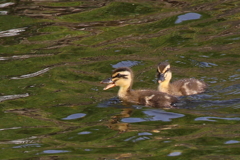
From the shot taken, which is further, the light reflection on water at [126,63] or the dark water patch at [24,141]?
the light reflection on water at [126,63]

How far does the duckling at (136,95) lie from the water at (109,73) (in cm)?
13

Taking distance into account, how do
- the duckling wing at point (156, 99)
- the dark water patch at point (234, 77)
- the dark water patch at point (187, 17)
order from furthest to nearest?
the dark water patch at point (187, 17) < the dark water patch at point (234, 77) < the duckling wing at point (156, 99)

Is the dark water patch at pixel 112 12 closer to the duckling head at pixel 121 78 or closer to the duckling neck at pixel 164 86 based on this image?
the duckling neck at pixel 164 86

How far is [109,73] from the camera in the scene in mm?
9328

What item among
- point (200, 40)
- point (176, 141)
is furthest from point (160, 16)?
point (176, 141)

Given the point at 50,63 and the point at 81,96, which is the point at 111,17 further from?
the point at 81,96

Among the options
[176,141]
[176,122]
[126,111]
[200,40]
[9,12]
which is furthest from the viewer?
[9,12]

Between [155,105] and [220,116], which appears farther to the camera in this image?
[155,105]

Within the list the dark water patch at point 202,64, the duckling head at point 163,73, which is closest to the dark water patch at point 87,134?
the duckling head at point 163,73

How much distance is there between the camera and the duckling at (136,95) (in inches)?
297

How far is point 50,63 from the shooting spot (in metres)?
9.91

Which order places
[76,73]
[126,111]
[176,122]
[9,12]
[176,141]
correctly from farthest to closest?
[9,12] → [76,73] → [126,111] → [176,122] → [176,141]

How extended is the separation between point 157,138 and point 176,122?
1.97 ft

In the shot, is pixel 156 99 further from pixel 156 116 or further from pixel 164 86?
pixel 164 86
